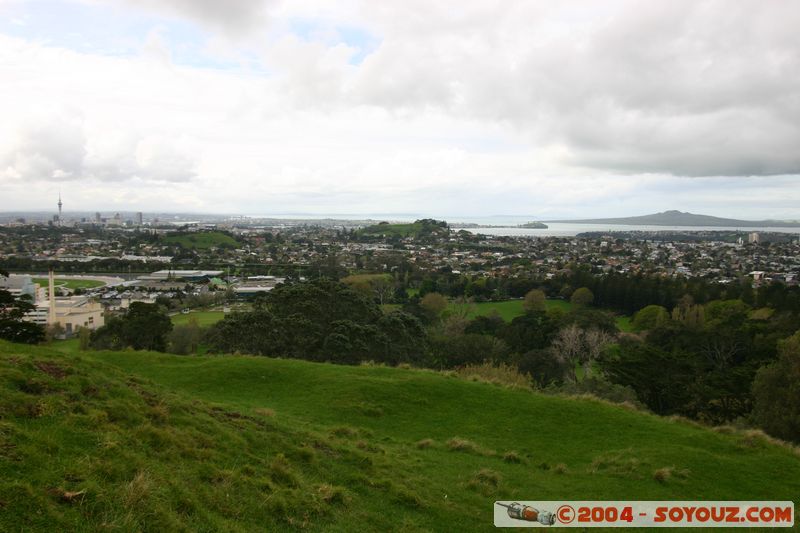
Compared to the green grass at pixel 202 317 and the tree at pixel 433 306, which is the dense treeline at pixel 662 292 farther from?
the green grass at pixel 202 317

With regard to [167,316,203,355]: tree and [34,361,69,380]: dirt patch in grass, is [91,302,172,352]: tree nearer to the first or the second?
[167,316,203,355]: tree

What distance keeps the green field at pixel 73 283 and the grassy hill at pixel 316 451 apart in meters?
52.8

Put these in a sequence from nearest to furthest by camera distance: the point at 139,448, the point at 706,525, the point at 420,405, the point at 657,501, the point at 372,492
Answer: the point at 139,448
the point at 372,492
the point at 706,525
the point at 657,501
the point at 420,405

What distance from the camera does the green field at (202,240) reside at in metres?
112

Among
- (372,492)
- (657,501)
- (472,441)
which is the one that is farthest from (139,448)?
(657,501)

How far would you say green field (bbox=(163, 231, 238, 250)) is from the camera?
112 meters

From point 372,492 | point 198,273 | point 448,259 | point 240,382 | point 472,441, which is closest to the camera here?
point 372,492

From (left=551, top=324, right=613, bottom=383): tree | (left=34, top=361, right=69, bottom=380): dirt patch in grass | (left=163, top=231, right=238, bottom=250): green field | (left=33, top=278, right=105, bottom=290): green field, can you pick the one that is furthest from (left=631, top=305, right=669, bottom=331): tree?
(left=163, top=231, right=238, bottom=250): green field

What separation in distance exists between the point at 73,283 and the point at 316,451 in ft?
221

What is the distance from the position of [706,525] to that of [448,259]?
87462 millimetres

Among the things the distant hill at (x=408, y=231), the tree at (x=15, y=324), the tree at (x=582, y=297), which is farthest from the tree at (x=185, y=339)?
the distant hill at (x=408, y=231)

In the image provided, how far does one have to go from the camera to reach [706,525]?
773cm

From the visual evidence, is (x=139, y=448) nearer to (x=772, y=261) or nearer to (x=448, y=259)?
(x=448, y=259)

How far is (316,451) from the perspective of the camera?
8.14 metres
